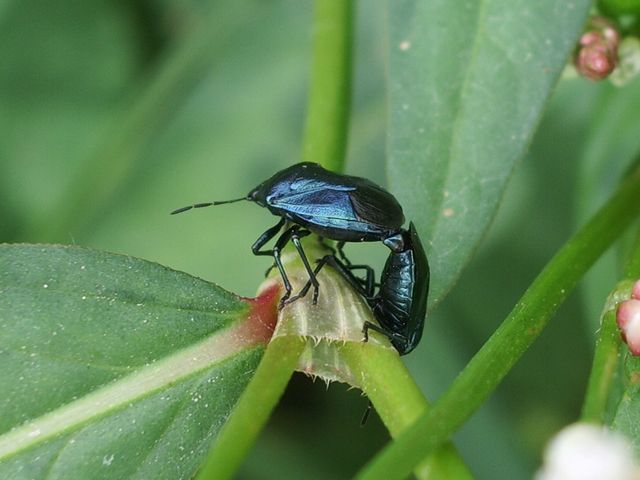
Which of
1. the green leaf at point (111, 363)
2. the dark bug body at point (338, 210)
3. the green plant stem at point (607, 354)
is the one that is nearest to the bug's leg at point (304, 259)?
the dark bug body at point (338, 210)

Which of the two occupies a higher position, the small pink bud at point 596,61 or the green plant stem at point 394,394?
the small pink bud at point 596,61

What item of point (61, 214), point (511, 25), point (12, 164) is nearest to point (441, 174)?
point (511, 25)

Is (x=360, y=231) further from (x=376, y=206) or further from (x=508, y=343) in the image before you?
(x=508, y=343)

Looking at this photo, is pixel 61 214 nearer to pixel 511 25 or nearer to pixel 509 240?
pixel 509 240

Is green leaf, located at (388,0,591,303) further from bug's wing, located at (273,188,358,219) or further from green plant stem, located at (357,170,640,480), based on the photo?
green plant stem, located at (357,170,640,480)

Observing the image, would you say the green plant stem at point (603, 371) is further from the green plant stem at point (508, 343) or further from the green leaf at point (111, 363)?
the green leaf at point (111, 363)

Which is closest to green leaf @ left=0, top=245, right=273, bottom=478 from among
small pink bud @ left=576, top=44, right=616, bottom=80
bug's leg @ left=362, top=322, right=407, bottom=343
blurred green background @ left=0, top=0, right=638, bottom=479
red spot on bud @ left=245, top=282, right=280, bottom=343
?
red spot on bud @ left=245, top=282, right=280, bottom=343
